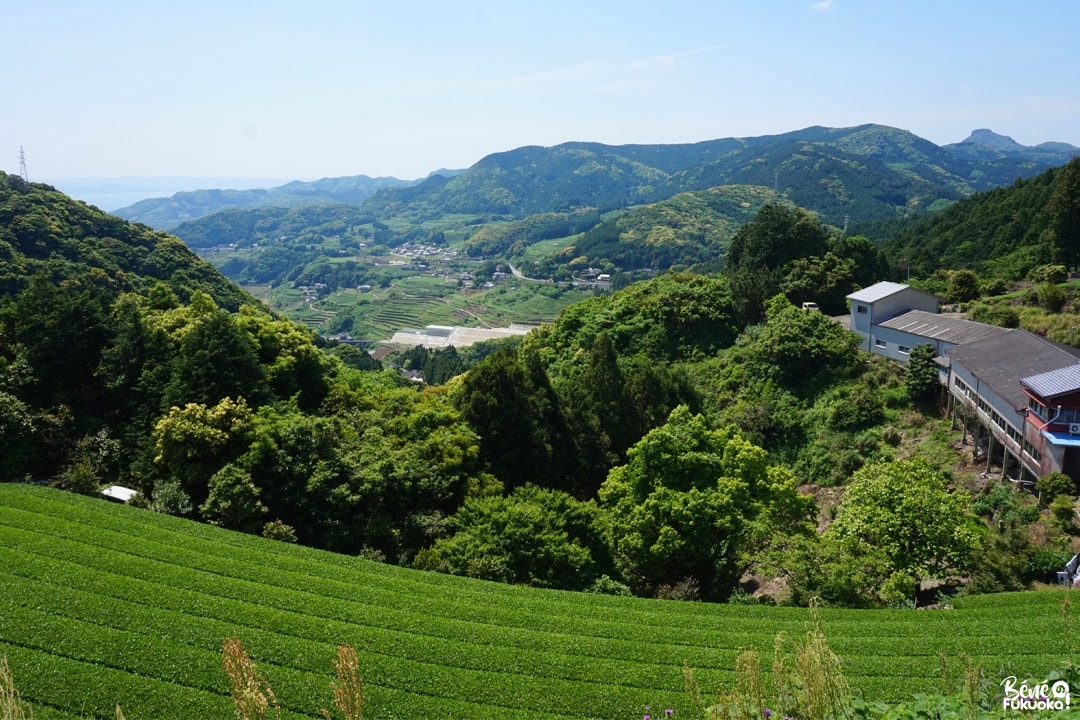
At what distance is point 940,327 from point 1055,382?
29.1 feet

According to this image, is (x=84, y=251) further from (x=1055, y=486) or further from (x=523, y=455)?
(x=1055, y=486)

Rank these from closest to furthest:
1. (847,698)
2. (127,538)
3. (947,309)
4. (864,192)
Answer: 1. (847,698)
2. (127,538)
3. (947,309)
4. (864,192)

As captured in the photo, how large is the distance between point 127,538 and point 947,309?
35439 mm

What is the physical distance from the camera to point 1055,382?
17.5m

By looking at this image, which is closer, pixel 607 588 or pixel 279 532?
pixel 607 588

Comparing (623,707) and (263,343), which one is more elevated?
(263,343)

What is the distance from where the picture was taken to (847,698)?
5.45m

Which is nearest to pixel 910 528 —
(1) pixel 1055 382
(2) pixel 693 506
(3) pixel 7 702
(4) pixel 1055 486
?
(2) pixel 693 506

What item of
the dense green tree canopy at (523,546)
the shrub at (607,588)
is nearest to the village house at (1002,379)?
the shrub at (607,588)

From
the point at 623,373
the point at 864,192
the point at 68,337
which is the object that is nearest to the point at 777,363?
the point at 623,373

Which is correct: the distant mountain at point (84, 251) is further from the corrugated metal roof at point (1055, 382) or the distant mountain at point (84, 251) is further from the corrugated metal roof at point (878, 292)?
the corrugated metal roof at point (1055, 382)

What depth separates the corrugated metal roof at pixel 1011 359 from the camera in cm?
1945

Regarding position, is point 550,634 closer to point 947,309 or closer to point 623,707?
point 623,707

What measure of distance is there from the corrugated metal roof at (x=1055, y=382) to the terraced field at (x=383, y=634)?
622 cm
